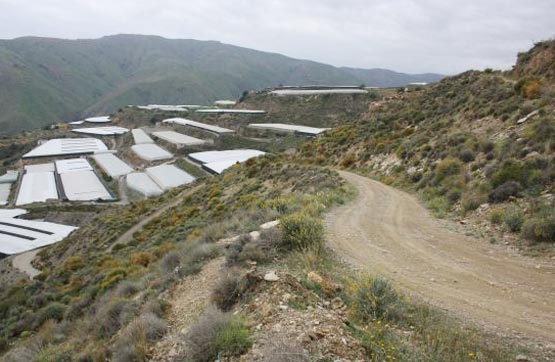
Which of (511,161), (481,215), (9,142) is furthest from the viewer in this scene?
(9,142)

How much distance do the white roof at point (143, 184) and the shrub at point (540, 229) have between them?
54.6m

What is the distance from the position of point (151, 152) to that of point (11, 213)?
105ft

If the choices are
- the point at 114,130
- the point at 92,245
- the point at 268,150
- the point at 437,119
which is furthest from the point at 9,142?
the point at 437,119

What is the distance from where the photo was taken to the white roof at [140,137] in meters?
99.6

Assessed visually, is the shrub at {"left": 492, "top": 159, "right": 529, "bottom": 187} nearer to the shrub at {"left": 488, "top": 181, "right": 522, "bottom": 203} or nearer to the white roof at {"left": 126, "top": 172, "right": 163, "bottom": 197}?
the shrub at {"left": 488, "top": 181, "right": 522, "bottom": 203}

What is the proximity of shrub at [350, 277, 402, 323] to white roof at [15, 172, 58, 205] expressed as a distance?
6976cm

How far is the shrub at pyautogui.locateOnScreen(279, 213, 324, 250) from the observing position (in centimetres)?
1009

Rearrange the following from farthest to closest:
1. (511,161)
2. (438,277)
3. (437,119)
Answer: (437,119) < (511,161) < (438,277)

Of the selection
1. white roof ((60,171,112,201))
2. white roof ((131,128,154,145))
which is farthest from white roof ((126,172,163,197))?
white roof ((131,128,154,145))

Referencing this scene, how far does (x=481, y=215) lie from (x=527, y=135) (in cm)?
568

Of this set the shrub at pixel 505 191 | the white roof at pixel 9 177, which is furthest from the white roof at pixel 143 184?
the shrub at pixel 505 191

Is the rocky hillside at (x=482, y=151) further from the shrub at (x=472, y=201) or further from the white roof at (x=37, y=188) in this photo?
the white roof at (x=37, y=188)

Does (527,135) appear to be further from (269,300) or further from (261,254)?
(269,300)

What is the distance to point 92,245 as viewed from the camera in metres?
33.4
